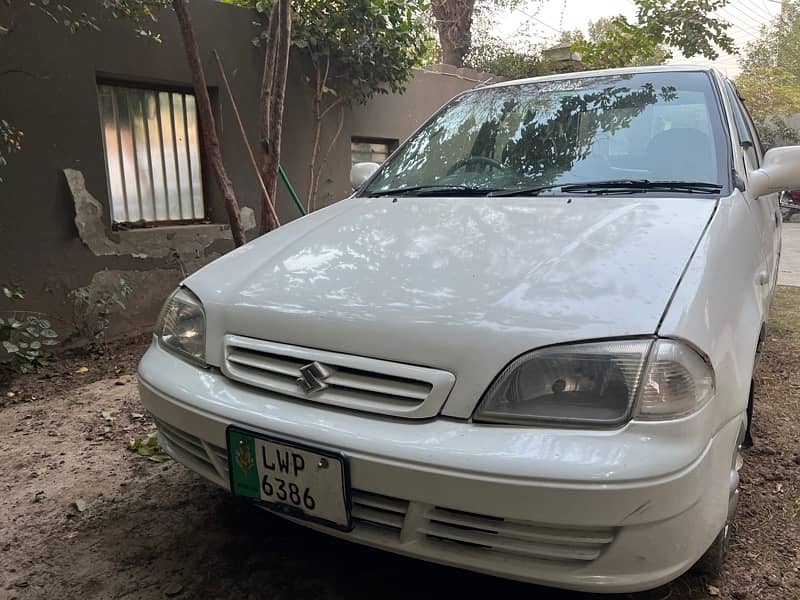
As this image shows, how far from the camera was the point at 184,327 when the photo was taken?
73.7 inches

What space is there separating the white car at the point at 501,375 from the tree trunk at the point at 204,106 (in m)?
2.33

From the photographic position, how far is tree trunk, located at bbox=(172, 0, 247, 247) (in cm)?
380

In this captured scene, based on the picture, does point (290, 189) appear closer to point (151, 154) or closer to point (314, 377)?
point (151, 154)

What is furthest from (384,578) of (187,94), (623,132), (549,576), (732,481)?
(187,94)

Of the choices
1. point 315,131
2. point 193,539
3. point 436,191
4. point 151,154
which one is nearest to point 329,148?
point 315,131

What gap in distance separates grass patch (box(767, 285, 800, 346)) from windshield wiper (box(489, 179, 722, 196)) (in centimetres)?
270

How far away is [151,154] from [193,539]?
131 inches

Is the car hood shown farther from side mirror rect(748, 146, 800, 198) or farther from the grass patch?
the grass patch

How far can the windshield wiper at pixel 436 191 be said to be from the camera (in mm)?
2234

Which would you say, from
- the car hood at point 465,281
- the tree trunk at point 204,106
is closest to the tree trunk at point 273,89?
the tree trunk at point 204,106

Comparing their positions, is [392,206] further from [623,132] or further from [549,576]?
[549,576]

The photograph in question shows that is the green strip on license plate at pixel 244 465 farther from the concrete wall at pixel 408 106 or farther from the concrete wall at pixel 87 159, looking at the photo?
the concrete wall at pixel 408 106

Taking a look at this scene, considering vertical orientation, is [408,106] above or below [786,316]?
above

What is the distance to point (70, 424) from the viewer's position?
3.01 meters
